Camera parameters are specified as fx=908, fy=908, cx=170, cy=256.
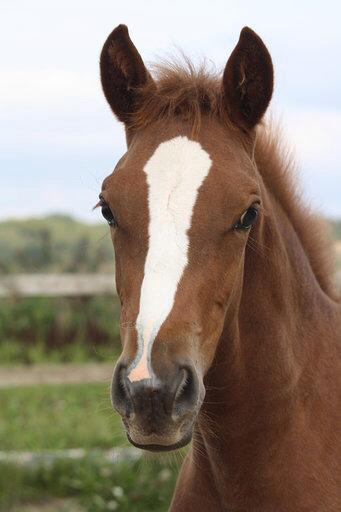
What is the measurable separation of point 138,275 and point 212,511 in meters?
1.07

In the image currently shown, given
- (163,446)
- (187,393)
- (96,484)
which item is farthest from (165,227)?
(96,484)

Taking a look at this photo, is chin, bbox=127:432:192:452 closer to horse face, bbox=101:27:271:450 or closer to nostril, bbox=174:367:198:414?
horse face, bbox=101:27:271:450

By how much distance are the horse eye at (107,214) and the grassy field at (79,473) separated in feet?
7.44

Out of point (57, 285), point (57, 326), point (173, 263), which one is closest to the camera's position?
point (173, 263)

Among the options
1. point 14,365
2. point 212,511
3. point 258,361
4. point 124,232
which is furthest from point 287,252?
point 14,365

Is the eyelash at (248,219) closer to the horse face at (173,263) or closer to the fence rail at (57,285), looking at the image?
the horse face at (173,263)

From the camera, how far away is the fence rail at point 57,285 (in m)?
9.16

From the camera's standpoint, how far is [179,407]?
107 inches

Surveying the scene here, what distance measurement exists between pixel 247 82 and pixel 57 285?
241 inches

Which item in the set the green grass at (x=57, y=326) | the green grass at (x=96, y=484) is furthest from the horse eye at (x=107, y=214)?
the green grass at (x=57, y=326)

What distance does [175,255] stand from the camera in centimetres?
287

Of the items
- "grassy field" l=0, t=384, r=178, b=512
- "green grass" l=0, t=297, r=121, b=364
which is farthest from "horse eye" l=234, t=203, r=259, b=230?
"green grass" l=0, t=297, r=121, b=364

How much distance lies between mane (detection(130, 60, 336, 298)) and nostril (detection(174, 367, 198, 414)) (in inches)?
36.5

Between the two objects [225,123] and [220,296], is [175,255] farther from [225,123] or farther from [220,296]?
[225,123]
